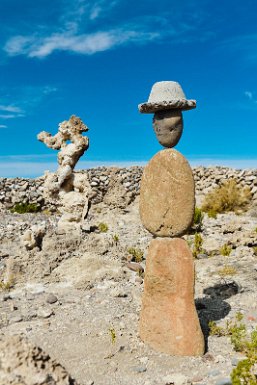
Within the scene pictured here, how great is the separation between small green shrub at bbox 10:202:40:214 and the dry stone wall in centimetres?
21

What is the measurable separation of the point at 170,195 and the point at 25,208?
14055mm

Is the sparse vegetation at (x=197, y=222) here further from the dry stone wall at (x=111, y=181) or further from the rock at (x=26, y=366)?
the rock at (x=26, y=366)

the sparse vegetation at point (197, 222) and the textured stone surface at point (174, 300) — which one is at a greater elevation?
the sparse vegetation at point (197, 222)

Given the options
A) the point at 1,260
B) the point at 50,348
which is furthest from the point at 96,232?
the point at 50,348

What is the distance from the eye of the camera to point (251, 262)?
9.94m

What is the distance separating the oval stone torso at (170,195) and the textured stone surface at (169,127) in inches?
5.7

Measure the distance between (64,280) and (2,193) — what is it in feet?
39.9

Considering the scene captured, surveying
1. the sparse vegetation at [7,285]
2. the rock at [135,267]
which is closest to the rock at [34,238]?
the sparse vegetation at [7,285]

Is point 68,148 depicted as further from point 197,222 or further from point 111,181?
point 111,181

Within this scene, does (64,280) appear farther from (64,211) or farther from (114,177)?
(114,177)

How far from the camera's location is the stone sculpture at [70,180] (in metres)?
9.77

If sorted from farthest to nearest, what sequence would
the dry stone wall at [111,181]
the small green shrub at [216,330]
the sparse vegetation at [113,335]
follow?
the dry stone wall at [111,181], the small green shrub at [216,330], the sparse vegetation at [113,335]

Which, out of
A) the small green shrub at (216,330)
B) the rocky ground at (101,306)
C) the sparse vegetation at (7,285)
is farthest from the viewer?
the sparse vegetation at (7,285)

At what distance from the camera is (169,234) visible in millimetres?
5836
